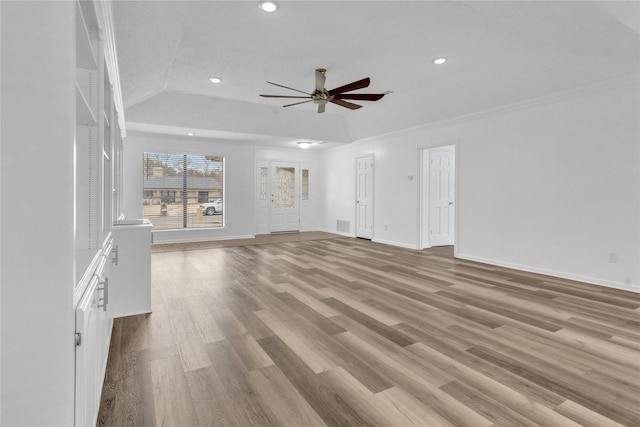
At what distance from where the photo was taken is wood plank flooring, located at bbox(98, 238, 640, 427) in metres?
1.77

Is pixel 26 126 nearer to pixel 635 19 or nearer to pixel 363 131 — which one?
pixel 635 19

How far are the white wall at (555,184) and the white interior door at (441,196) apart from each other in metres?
0.64

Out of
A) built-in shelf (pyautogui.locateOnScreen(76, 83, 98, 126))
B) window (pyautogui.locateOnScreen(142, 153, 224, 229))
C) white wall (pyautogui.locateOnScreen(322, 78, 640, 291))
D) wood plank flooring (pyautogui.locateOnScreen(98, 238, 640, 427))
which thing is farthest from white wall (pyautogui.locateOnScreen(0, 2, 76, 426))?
window (pyautogui.locateOnScreen(142, 153, 224, 229))

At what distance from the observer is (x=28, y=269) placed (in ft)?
2.83

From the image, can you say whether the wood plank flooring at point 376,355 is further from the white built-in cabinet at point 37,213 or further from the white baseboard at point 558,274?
the white built-in cabinet at point 37,213

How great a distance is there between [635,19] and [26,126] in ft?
12.8

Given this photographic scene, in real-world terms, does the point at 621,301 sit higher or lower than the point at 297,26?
lower

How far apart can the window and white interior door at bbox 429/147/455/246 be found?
5.10 metres

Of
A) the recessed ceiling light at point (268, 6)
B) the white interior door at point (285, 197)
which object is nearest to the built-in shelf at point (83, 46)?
the recessed ceiling light at point (268, 6)

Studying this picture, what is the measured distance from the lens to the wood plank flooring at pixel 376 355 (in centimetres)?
177

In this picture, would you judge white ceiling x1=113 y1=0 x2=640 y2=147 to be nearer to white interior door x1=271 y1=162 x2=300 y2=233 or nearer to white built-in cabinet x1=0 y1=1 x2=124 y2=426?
white built-in cabinet x1=0 y1=1 x2=124 y2=426

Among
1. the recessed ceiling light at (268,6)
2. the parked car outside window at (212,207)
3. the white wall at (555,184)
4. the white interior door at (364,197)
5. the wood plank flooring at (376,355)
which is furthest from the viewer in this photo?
the parked car outside window at (212,207)

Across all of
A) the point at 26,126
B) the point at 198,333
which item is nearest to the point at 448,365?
the point at 198,333

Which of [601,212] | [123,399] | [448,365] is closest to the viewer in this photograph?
[123,399]
